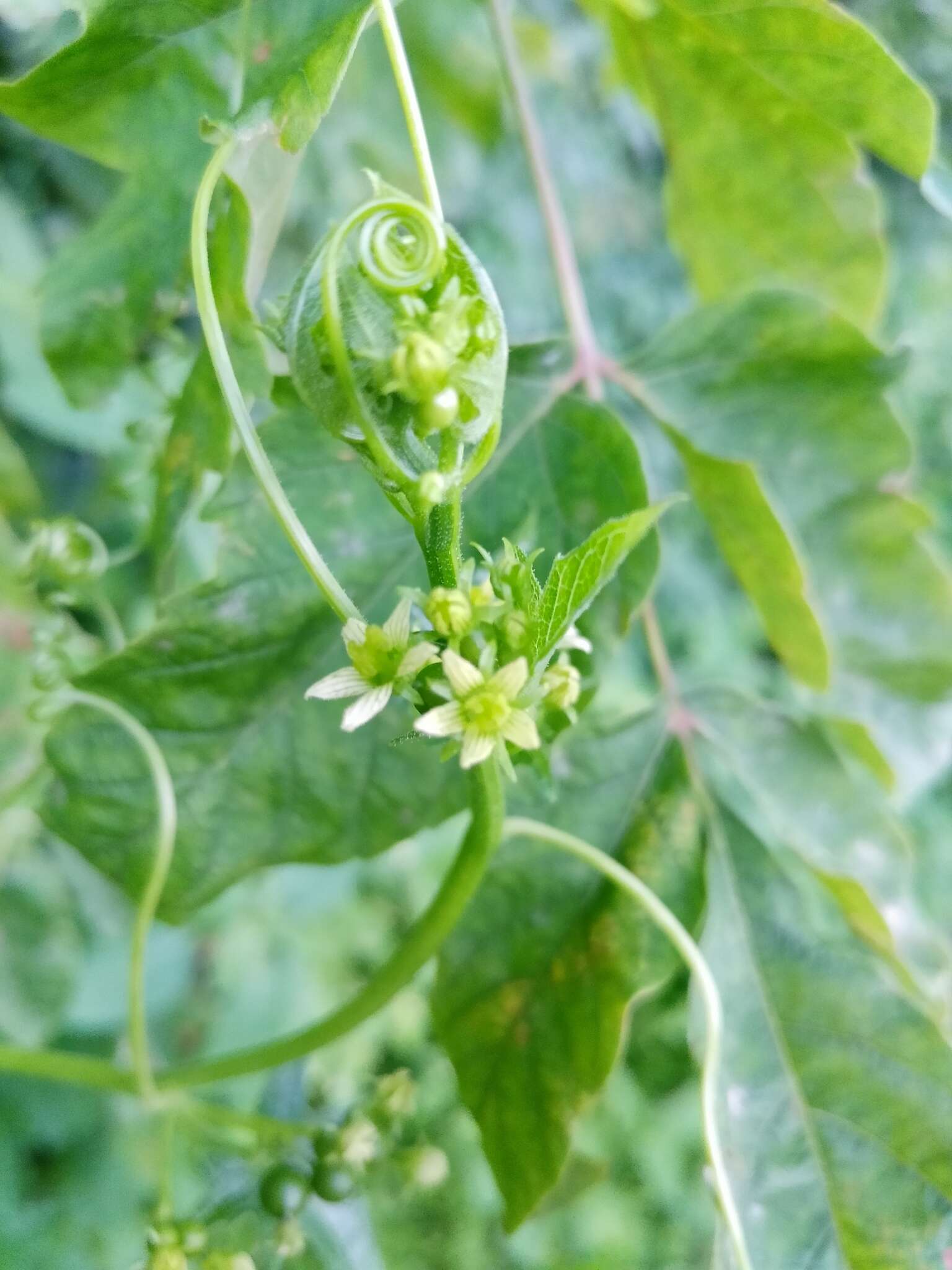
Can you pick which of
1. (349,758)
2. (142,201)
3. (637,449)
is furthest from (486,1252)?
(142,201)

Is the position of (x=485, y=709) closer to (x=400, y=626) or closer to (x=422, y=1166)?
(x=400, y=626)

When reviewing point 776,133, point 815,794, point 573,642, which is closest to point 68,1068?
point 573,642

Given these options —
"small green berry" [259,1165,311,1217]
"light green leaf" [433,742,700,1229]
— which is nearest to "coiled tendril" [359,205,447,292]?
"light green leaf" [433,742,700,1229]

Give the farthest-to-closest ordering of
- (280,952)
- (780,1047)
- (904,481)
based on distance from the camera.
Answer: (280,952), (904,481), (780,1047)

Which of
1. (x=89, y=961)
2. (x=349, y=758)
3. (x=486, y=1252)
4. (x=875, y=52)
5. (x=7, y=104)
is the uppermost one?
(x=7, y=104)

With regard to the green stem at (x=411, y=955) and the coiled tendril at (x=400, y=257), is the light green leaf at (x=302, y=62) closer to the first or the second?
the coiled tendril at (x=400, y=257)

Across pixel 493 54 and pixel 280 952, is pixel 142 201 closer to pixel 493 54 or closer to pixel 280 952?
pixel 493 54
